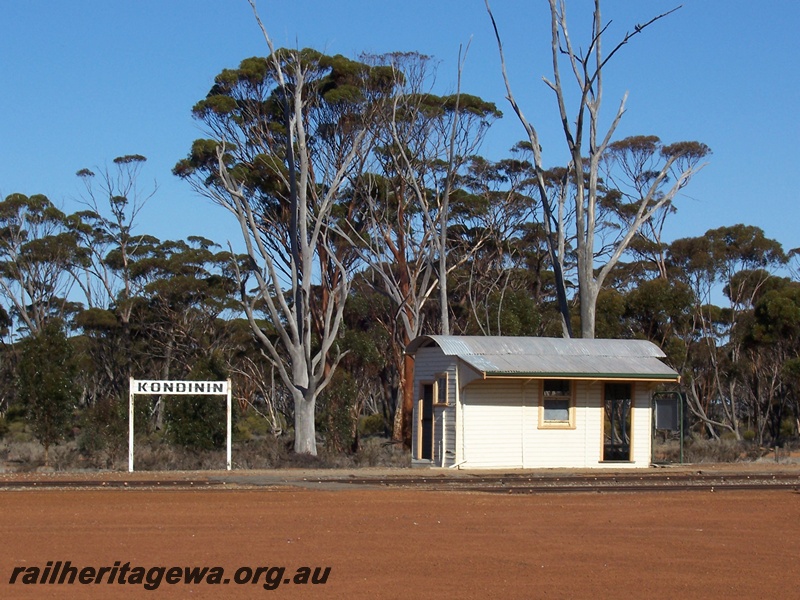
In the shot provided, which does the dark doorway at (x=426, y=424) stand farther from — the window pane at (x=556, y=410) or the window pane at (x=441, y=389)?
the window pane at (x=556, y=410)

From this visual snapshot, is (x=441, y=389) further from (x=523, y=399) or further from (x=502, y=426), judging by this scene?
(x=523, y=399)

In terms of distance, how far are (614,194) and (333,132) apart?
80.3 feet

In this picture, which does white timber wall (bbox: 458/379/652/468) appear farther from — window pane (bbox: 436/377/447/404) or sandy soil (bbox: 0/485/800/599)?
sandy soil (bbox: 0/485/800/599)

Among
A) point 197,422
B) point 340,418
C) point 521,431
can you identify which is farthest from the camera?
point 340,418

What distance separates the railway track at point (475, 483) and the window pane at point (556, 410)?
9.82 feet

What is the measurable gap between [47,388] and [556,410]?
13707 millimetres

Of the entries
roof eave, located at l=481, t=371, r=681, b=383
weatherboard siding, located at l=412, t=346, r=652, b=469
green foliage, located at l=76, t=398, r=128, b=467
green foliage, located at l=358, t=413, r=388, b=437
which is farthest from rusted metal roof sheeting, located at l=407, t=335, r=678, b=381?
green foliage, located at l=358, t=413, r=388, b=437

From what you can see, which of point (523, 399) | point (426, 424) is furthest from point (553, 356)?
point (426, 424)

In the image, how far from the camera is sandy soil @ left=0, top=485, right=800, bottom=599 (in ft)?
31.9

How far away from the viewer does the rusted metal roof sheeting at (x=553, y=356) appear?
83.8 ft

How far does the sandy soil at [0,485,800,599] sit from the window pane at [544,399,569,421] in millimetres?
8912

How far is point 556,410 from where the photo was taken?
26.7 metres

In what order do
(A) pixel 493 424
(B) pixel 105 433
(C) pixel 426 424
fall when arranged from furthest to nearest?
(B) pixel 105 433 → (C) pixel 426 424 → (A) pixel 493 424

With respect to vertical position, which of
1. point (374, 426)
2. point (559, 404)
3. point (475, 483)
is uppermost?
point (559, 404)
